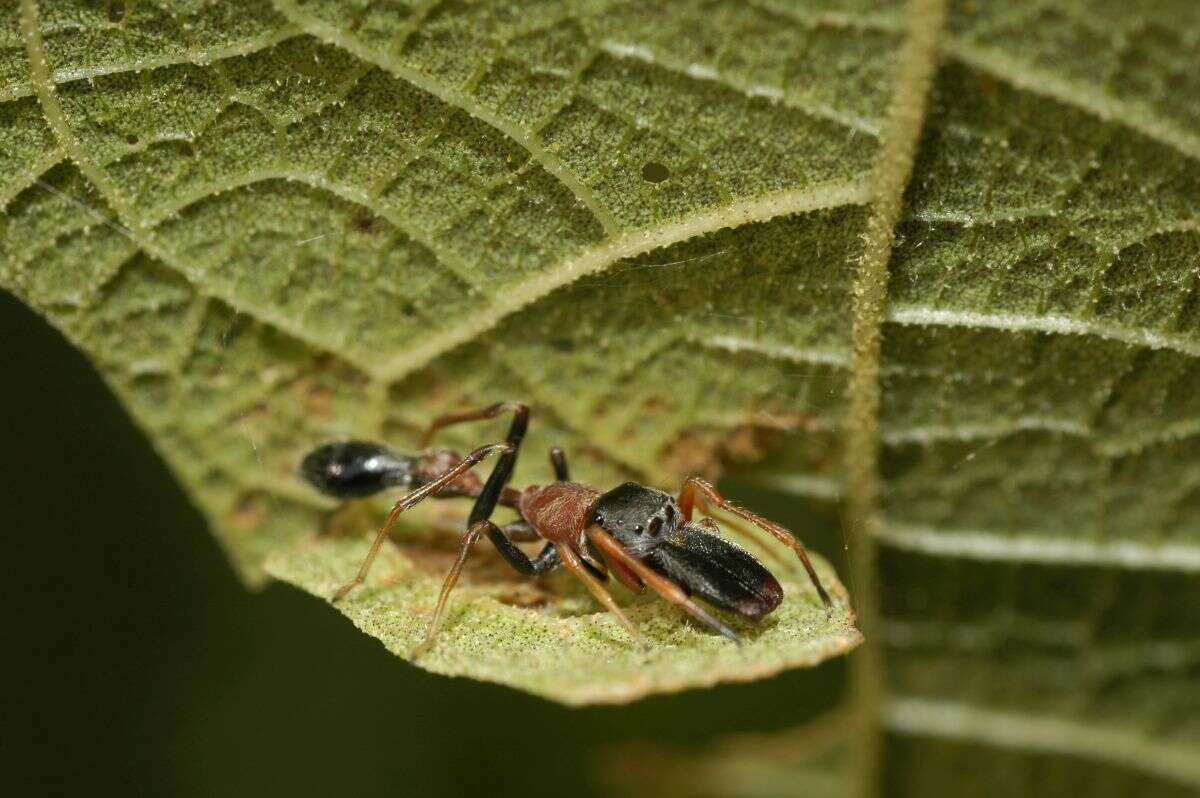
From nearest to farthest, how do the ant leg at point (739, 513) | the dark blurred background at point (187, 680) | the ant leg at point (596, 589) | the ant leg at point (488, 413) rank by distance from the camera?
the ant leg at point (596, 589), the ant leg at point (739, 513), the ant leg at point (488, 413), the dark blurred background at point (187, 680)

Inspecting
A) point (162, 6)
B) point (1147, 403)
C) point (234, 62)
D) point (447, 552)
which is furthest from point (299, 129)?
point (1147, 403)

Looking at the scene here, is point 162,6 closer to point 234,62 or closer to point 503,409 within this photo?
point 234,62

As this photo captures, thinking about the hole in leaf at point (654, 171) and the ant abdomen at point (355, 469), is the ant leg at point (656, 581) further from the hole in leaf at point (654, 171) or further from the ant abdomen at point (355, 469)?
the hole in leaf at point (654, 171)

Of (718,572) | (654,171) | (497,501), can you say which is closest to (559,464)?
(497,501)

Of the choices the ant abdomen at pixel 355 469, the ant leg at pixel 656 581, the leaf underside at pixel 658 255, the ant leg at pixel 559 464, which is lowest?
the ant leg at pixel 656 581

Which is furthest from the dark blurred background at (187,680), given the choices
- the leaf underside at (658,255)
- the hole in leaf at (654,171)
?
the hole in leaf at (654,171)

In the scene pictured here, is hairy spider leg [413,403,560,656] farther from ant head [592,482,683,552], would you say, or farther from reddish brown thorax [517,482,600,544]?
ant head [592,482,683,552]

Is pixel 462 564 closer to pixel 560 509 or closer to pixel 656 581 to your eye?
pixel 560 509
